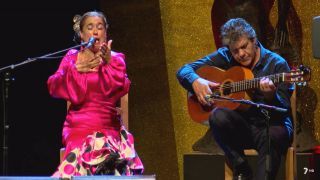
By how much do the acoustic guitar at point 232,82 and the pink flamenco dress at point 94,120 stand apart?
0.70m

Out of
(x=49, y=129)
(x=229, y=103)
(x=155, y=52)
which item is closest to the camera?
(x=229, y=103)

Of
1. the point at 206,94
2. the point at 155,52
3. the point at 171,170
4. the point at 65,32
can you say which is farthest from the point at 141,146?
the point at 206,94

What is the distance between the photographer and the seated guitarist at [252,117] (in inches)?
155

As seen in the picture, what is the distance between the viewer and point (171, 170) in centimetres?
588

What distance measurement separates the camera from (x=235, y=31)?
4266mm

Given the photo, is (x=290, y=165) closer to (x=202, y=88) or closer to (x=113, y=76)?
(x=202, y=88)

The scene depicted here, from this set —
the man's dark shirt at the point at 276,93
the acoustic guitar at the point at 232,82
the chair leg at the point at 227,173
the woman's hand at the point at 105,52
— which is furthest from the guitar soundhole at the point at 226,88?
the woman's hand at the point at 105,52

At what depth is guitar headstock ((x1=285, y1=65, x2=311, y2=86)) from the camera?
12.6ft

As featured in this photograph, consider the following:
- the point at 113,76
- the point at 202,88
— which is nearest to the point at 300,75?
the point at 202,88

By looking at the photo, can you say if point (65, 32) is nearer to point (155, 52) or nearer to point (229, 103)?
point (155, 52)

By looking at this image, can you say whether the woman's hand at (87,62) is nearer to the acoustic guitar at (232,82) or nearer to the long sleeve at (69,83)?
the long sleeve at (69,83)

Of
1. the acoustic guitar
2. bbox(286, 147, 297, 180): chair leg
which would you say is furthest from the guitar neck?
bbox(286, 147, 297, 180): chair leg

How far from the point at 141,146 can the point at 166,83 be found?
0.62 metres

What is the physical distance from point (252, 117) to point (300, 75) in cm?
48
